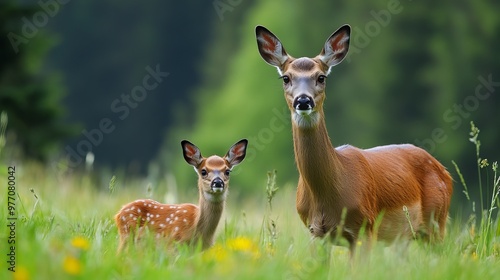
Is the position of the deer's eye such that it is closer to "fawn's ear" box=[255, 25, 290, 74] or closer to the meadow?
"fawn's ear" box=[255, 25, 290, 74]

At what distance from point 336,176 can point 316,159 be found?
0.18m

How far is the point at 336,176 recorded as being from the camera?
6.75 meters

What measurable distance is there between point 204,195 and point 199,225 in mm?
334

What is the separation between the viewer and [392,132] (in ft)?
108

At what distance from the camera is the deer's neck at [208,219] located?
7469 millimetres

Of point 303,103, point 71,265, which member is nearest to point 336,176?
point 303,103

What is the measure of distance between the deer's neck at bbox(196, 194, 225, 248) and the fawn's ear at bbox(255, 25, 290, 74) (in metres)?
1.19

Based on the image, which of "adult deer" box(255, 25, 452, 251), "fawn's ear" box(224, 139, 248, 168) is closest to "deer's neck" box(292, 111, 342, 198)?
"adult deer" box(255, 25, 452, 251)

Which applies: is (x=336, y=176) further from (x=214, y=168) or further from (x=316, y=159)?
(x=214, y=168)

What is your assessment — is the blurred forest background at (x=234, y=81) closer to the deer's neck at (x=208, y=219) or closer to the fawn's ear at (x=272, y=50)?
the deer's neck at (x=208, y=219)

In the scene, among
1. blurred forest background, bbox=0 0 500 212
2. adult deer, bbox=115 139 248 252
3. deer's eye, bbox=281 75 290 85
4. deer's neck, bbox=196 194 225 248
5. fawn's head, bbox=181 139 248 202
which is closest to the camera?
deer's eye, bbox=281 75 290 85

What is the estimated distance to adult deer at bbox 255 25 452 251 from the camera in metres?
6.64

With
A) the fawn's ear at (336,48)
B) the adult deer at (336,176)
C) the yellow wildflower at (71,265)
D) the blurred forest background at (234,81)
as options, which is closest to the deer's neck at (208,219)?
the adult deer at (336,176)

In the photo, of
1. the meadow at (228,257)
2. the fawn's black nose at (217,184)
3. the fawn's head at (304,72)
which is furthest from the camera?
the fawn's black nose at (217,184)
